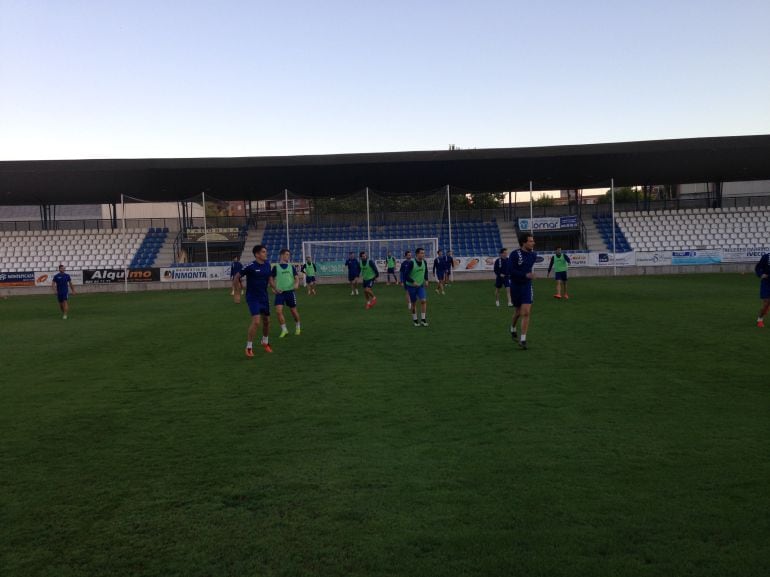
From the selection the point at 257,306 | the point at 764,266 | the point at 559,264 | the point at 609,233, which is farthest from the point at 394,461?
the point at 609,233

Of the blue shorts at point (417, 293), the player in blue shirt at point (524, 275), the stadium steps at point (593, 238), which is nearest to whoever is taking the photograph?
the player in blue shirt at point (524, 275)

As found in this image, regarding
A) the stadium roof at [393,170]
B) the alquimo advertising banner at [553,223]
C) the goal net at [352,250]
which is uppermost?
the stadium roof at [393,170]

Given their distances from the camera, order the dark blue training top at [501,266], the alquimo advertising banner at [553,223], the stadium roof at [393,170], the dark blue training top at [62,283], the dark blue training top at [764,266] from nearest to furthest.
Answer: the dark blue training top at [764,266] < the dark blue training top at [501,266] < the dark blue training top at [62,283] < the stadium roof at [393,170] < the alquimo advertising banner at [553,223]

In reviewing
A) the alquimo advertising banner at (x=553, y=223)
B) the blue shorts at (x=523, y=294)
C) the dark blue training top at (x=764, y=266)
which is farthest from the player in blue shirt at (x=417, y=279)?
the alquimo advertising banner at (x=553, y=223)

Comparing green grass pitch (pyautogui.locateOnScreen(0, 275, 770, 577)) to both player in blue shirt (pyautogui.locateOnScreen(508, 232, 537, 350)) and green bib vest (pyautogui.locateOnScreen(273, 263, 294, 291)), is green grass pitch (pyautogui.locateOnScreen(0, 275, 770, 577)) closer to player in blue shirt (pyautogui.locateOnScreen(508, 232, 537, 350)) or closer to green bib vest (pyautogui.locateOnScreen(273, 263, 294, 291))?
player in blue shirt (pyautogui.locateOnScreen(508, 232, 537, 350))

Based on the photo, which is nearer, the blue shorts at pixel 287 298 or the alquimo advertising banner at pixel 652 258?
the blue shorts at pixel 287 298

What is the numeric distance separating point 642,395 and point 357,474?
425 centimetres

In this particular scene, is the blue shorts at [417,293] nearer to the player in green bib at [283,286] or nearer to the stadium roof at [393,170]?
the player in green bib at [283,286]

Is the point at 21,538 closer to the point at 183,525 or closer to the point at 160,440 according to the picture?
the point at 183,525

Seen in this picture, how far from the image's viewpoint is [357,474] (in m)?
5.15

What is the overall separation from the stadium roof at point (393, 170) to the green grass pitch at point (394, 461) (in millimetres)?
28589

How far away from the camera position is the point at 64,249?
43.1 metres

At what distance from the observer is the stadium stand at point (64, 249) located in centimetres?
4166

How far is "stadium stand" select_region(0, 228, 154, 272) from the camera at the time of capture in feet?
137
